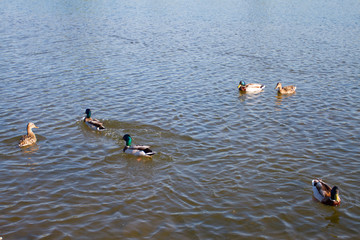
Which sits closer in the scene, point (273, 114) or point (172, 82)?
point (273, 114)

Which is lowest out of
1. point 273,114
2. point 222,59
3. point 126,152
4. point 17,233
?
point 17,233

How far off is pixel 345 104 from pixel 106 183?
12.3m

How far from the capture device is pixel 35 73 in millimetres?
22734

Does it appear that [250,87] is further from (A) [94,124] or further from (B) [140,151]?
(B) [140,151]

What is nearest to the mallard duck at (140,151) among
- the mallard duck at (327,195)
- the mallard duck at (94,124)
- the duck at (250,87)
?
the mallard duck at (94,124)

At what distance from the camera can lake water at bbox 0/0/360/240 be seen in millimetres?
10203

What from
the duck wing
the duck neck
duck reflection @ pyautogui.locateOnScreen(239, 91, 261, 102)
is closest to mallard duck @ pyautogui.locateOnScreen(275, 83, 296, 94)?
duck reflection @ pyautogui.locateOnScreen(239, 91, 261, 102)

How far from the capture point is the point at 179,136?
1519cm

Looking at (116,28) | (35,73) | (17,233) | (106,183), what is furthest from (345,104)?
(116,28)

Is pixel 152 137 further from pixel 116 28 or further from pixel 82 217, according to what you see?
pixel 116 28

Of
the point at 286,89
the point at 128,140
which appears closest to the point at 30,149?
the point at 128,140

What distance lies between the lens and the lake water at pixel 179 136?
1020 cm

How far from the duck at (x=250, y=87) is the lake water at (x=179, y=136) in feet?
1.65

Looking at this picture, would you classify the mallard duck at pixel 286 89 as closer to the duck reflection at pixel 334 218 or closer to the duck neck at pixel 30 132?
the duck reflection at pixel 334 218
